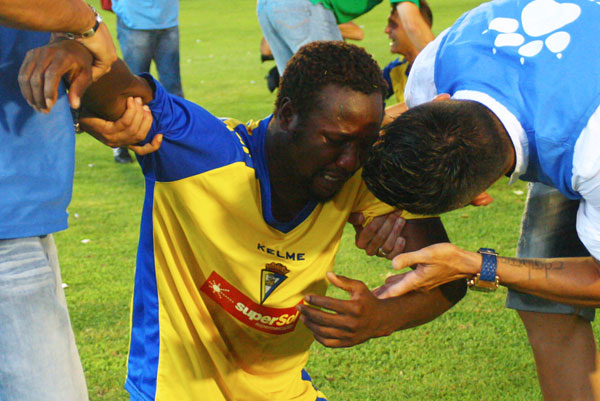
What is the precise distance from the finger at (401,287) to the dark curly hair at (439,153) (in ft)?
1.11

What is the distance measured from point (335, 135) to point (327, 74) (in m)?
0.22

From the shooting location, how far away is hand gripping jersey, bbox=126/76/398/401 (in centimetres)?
269

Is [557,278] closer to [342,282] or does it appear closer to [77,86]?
[342,282]

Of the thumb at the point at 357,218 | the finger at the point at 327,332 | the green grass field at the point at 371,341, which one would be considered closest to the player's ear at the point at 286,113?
the thumb at the point at 357,218

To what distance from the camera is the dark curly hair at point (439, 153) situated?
248 cm

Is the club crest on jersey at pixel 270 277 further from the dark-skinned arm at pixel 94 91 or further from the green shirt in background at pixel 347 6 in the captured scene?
the green shirt in background at pixel 347 6

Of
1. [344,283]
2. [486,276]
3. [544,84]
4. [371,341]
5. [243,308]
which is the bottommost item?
[371,341]

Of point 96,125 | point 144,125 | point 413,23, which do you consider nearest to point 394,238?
point 144,125

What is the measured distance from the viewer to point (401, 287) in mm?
2807

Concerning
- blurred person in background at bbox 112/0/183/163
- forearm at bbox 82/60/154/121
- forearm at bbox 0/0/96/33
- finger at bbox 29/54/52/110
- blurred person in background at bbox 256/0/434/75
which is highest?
forearm at bbox 0/0/96/33

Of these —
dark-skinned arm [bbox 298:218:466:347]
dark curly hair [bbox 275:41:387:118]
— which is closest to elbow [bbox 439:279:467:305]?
dark-skinned arm [bbox 298:218:466:347]

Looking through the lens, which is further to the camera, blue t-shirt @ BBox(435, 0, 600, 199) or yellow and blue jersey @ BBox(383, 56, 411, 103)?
yellow and blue jersey @ BBox(383, 56, 411, 103)

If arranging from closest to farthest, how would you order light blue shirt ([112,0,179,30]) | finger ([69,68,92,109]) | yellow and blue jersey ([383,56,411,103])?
1. finger ([69,68,92,109])
2. yellow and blue jersey ([383,56,411,103])
3. light blue shirt ([112,0,179,30])

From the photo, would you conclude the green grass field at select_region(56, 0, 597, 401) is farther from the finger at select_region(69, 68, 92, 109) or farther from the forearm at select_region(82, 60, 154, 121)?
the finger at select_region(69, 68, 92, 109)
